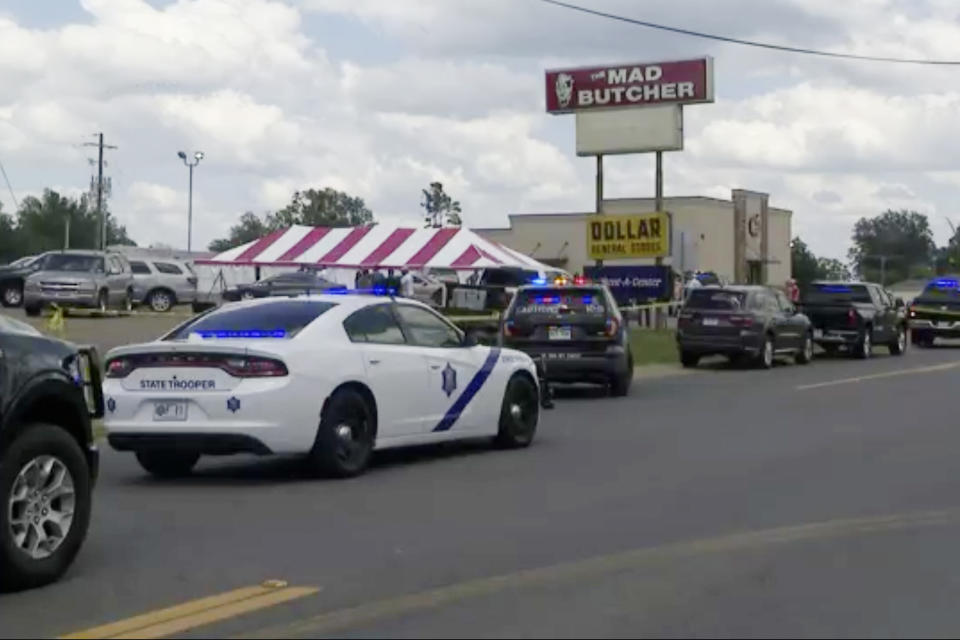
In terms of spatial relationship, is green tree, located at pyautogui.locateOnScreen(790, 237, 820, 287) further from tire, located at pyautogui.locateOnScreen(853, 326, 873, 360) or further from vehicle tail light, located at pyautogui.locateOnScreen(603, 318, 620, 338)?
vehicle tail light, located at pyautogui.locateOnScreen(603, 318, 620, 338)

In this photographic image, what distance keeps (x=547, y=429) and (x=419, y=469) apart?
4.36 metres

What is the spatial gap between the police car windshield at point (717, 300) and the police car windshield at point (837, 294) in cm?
540

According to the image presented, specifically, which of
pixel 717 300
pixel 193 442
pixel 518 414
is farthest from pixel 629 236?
pixel 193 442

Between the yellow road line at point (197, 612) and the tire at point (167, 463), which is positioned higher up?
the tire at point (167, 463)

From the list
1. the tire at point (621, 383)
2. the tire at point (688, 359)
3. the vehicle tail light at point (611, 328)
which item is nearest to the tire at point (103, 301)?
the tire at point (688, 359)

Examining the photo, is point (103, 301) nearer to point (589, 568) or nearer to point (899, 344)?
point (899, 344)

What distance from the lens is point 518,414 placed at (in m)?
15.9

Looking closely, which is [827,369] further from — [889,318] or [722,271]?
[722,271]

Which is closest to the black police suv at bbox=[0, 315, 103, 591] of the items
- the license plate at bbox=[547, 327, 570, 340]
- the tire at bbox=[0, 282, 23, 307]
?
the license plate at bbox=[547, 327, 570, 340]

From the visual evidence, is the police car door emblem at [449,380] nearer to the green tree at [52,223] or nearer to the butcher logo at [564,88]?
the butcher logo at [564,88]

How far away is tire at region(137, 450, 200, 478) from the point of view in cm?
1337

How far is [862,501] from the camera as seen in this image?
1227cm

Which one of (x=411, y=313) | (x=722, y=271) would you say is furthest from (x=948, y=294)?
(x=722, y=271)

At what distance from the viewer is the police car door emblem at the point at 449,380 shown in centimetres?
1453
